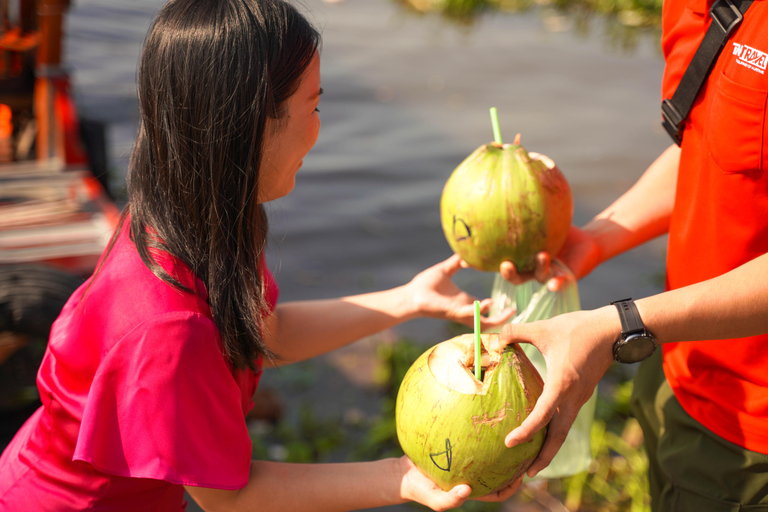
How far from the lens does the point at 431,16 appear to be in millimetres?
9312

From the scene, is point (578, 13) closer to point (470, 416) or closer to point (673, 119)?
point (673, 119)

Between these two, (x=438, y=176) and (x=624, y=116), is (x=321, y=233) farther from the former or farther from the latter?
(x=624, y=116)

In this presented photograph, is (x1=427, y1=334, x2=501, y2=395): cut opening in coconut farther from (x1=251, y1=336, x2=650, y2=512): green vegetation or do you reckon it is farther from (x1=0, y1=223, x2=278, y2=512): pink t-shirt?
(x1=251, y1=336, x2=650, y2=512): green vegetation

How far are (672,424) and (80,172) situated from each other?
3.39m

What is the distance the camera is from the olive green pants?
1.41 meters

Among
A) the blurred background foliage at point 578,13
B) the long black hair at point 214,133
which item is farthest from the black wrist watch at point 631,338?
the blurred background foliage at point 578,13

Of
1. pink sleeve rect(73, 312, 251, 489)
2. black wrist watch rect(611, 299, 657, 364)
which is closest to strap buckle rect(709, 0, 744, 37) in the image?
black wrist watch rect(611, 299, 657, 364)

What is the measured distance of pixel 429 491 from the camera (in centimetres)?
135

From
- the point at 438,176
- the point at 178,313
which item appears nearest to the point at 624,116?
the point at 438,176

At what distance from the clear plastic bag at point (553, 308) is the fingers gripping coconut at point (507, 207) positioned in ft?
0.37

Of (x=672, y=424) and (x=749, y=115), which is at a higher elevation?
(x=749, y=115)

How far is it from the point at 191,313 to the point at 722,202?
3.24 ft

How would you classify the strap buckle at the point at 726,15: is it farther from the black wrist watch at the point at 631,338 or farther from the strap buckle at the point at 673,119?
the black wrist watch at the point at 631,338

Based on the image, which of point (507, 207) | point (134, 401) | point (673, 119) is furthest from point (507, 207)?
point (134, 401)
